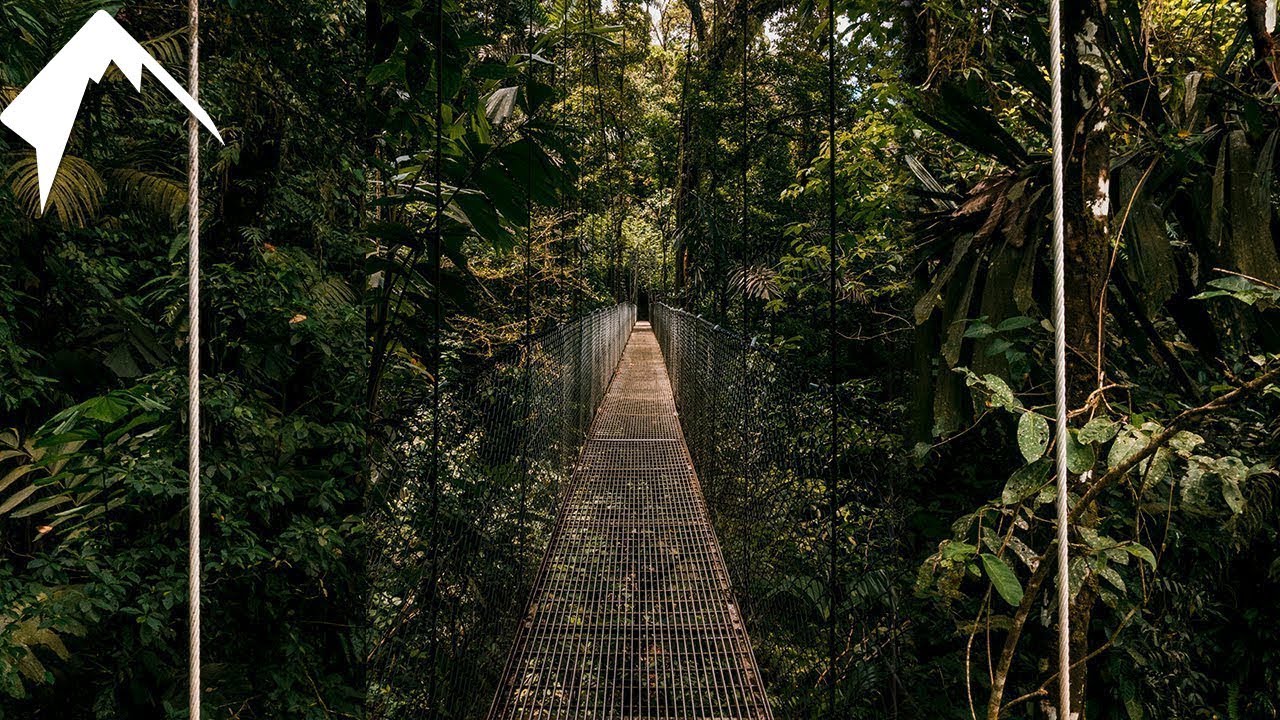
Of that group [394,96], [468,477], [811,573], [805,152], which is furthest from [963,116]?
[805,152]

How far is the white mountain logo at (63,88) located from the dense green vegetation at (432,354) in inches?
28.9

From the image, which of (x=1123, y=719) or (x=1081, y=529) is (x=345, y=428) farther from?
(x=1123, y=719)

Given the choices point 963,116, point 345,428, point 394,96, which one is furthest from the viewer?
point 394,96

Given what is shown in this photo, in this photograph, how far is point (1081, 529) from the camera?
3.24 ft

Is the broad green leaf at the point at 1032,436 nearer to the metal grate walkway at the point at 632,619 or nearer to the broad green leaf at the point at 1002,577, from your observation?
the broad green leaf at the point at 1002,577

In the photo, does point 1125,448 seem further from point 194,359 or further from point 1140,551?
point 194,359

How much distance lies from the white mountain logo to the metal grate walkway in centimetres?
203

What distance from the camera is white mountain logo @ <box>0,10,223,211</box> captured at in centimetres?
37

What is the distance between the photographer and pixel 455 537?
1.78 metres

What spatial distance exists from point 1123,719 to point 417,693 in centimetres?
216

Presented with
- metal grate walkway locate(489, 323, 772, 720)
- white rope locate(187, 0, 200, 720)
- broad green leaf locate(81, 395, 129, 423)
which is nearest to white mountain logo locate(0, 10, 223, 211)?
white rope locate(187, 0, 200, 720)

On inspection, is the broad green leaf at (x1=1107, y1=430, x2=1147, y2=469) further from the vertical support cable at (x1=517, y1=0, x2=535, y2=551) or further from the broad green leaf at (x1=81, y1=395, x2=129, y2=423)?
the broad green leaf at (x1=81, y1=395, x2=129, y2=423)

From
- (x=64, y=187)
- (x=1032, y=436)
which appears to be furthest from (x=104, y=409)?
(x=1032, y=436)

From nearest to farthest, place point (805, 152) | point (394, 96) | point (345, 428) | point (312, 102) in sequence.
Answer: point (345, 428)
point (312, 102)
point (394, 96)
point (805, 152)
